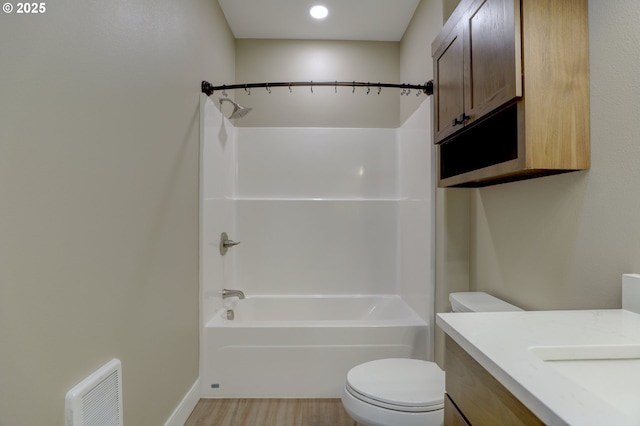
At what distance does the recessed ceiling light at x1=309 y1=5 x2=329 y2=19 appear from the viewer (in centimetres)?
257

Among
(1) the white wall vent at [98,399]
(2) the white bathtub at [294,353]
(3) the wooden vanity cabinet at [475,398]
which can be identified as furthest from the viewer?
(2) the white bathtub at [294,353]

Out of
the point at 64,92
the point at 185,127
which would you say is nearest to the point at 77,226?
the point at 64,92

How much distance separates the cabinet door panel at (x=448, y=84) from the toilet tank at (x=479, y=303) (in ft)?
2.55

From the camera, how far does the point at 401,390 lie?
1.33 metres

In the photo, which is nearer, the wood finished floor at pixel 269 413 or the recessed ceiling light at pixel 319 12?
the wood finished floor at pixel 269 413

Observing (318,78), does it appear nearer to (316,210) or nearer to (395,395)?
(316,210)

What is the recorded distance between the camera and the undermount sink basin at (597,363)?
625 mm

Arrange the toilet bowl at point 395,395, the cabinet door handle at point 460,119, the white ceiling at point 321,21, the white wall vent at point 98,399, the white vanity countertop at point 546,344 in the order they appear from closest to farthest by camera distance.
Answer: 1. the white vanity countertop at point 546,344
2. the white wall vent at point 98,399
3. the toilet bowl at point 395,395
4. the cabinet door handle at point 460,119
5. the white ceiling at point 321,21

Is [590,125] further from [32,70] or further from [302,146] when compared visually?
[302,146]

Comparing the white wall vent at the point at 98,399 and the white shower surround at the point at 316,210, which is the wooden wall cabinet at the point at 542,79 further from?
the white shower surround at the point at 316,210

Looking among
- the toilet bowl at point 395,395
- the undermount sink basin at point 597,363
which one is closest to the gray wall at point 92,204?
the toilet bowl at point 395,395

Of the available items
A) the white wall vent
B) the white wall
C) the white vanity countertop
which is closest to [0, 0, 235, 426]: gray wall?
the white wall vent

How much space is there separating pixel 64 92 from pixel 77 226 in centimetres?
40

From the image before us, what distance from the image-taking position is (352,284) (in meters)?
2.98
